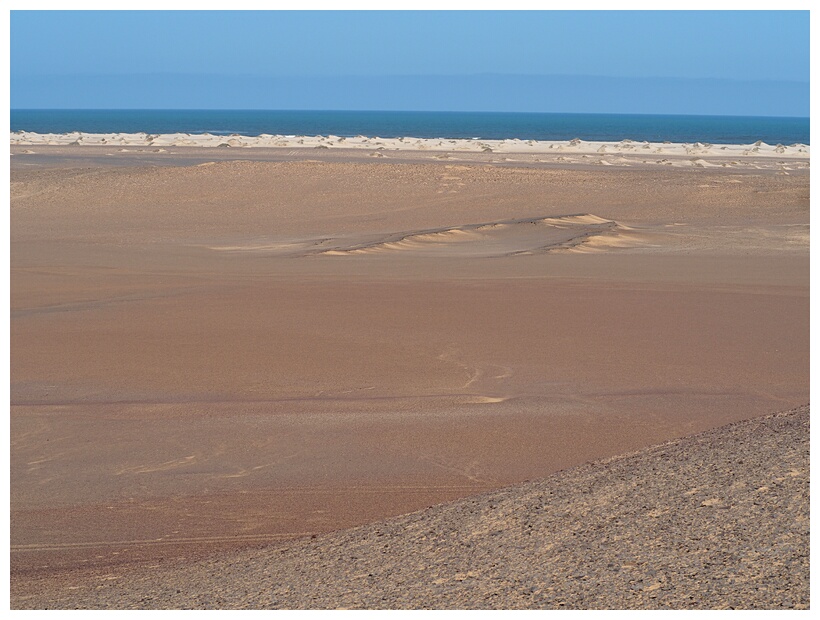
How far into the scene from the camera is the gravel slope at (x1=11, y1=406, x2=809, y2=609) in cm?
358

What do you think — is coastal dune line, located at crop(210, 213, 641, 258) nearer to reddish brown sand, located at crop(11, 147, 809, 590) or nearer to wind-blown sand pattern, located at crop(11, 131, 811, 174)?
reddish brown sand, located at crop(11, 147, 809, 590)

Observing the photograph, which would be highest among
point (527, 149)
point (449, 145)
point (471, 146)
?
point (449, 145)

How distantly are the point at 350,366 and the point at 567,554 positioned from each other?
15.8 ft

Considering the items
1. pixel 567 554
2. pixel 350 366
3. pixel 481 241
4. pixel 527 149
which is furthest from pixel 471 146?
pixel 567 554

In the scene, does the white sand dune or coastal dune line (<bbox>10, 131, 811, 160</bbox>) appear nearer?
the white sand dune

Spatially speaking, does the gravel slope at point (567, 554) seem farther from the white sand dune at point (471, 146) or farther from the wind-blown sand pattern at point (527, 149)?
the white sand dune at point (471, 146)

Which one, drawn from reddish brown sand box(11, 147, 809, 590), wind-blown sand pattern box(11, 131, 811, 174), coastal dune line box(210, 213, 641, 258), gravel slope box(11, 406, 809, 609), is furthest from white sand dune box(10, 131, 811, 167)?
gravel slope box(11, 406, 809, 609)

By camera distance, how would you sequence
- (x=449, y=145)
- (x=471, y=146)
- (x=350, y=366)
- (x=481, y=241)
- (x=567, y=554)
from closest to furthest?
(x=567, y=554)
(x=350, y=366)
(x=481, y=241)
(x=471, y=146)
(x=449, y=145)

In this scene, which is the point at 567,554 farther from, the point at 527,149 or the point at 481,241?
the point at 527,149

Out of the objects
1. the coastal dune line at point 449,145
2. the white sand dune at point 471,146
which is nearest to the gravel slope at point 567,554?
the white sand dune at point 471,146

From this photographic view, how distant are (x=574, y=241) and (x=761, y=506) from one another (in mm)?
12756

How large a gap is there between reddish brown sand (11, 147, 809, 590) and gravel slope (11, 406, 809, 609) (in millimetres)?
773

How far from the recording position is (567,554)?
3947mm

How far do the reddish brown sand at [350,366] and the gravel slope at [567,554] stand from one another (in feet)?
2.54
